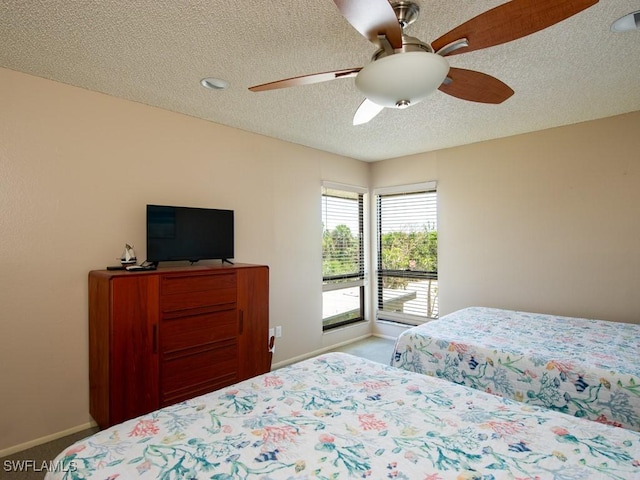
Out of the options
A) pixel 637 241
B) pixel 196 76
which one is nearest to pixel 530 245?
pixel 637 241

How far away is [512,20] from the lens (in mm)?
1283

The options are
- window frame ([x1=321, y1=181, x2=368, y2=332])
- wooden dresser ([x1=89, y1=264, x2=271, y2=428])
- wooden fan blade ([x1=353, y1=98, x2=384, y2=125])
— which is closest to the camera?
wooden fan blade ([x1=353, y1=98, x2=384, y2=125])

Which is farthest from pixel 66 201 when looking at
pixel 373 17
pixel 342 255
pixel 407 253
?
pixel 407 253

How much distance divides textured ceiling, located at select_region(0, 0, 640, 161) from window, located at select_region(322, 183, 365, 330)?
139 centimetres

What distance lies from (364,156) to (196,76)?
102 inches

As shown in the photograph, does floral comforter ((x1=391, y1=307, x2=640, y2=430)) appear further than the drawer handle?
No

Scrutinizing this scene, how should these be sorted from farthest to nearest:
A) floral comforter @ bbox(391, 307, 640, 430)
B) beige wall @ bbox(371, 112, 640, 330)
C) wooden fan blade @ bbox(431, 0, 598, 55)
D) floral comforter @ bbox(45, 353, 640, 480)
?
beige wall @ bbox(371, 112, 640, 330), floral comforter @ bbox(391, 307, 640, 430), wooden fan blade @ bbox(431, 0, 598, 55), floral comforter @ bbox(45, 353, 640, 480)

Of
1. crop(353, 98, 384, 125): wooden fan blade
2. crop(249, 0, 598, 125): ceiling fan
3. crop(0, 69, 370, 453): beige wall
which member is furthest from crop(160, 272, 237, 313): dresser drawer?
crop(249, 0, 598, 125): ceiling fan

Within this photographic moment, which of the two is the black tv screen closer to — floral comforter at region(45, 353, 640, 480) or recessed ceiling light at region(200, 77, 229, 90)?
recessed ceiling light at region(200, 77, 229, 90)

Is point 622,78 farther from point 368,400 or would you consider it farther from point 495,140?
point 368,400

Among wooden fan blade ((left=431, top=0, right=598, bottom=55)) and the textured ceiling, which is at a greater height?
the textured ceiling

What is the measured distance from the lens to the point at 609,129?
3.10 meters

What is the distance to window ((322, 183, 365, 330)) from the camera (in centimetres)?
430

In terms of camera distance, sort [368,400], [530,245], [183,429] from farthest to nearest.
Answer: [530,245] → [368,400] → [183,429]
